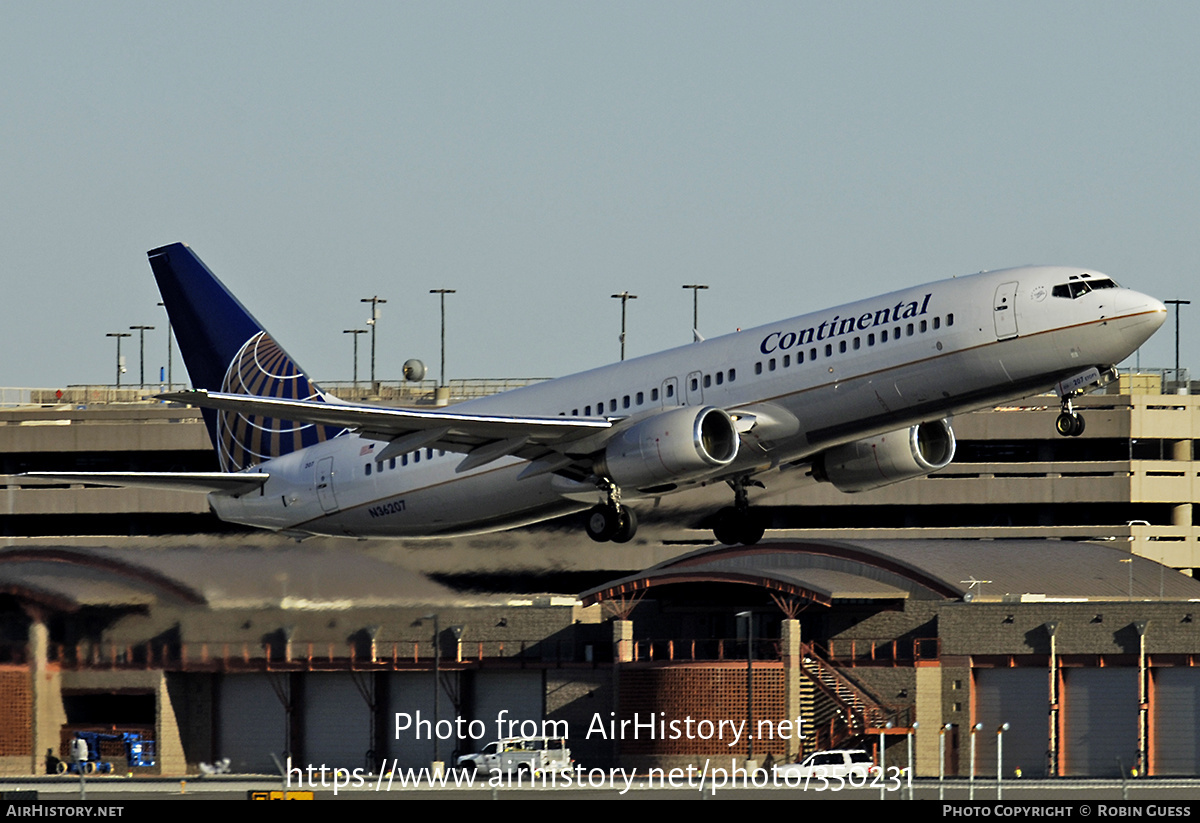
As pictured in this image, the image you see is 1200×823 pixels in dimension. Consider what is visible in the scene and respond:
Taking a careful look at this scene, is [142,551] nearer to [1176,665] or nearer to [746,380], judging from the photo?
[746,380]

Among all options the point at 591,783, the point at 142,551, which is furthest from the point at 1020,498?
the point at 142,551

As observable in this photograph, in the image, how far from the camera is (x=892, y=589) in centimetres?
8431

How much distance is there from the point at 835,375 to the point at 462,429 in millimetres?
9242

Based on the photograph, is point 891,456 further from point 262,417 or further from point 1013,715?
point 1013,715

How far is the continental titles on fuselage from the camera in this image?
44875 mm

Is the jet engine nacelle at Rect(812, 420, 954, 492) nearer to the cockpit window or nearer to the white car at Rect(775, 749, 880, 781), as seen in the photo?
the cockpit window

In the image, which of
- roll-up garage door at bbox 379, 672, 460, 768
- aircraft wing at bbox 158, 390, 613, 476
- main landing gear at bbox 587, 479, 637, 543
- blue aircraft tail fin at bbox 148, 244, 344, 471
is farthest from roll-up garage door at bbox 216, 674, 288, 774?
main landing gear at bbox 587, 479, 637, 543

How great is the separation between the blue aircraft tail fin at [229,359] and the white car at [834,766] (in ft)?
68.3

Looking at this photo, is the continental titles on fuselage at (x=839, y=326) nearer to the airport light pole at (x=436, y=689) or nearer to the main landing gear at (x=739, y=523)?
the main landing gear at (x=739, y=523)

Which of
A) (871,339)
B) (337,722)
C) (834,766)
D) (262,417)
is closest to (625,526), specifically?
(871,339)

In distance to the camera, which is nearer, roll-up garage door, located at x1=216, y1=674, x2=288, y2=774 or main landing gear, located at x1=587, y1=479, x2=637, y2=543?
main landing gear, located at x1=587, y1=479, x2=637, y2=543

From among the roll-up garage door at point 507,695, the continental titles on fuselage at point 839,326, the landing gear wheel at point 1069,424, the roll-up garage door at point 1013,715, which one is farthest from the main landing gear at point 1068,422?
the roll-up garage door at point 507,695

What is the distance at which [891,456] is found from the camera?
50.3 metres

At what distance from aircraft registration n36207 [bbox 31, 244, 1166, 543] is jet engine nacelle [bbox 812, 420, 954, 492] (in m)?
0.05
